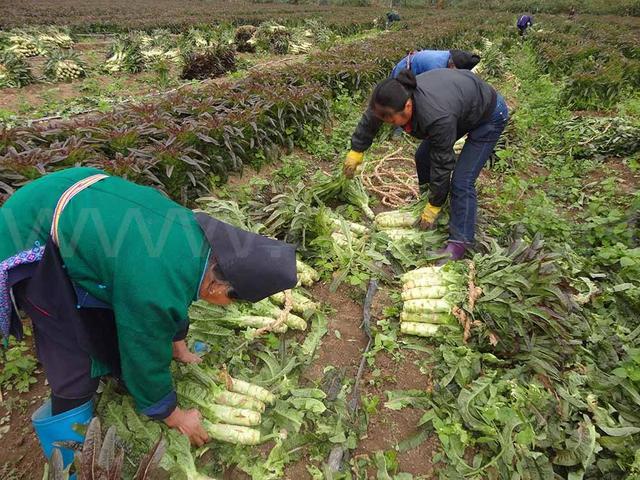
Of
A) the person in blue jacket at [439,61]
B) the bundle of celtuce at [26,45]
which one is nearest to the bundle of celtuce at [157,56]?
the bundle of celtuce at [26,45]

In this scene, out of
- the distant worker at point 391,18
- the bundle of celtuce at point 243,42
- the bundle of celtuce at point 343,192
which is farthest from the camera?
the distant worker at point 391,18

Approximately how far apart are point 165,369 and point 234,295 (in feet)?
1.37

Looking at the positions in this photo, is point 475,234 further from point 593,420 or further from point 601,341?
point 593,420

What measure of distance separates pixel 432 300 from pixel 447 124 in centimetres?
138

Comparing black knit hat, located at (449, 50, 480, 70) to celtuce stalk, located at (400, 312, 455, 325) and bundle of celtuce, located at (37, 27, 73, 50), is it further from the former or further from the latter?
bundle of celtuce, located at (37, 27, 73, 50)

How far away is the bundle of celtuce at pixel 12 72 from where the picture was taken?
8.19 m

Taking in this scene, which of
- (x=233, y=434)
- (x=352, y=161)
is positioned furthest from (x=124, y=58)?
(x=233, y=434)

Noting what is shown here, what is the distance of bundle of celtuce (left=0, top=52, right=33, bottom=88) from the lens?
26.9 feet

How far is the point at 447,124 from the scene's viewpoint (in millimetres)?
3053

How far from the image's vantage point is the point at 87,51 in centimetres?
1205

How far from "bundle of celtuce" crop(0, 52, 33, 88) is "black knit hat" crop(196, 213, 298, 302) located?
9549 mm

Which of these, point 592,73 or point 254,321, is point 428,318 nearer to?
point 254,321

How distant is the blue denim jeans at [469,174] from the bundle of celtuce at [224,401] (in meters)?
2.21

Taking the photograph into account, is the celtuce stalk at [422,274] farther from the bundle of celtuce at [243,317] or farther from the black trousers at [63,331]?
the black trousers at [63,331]
